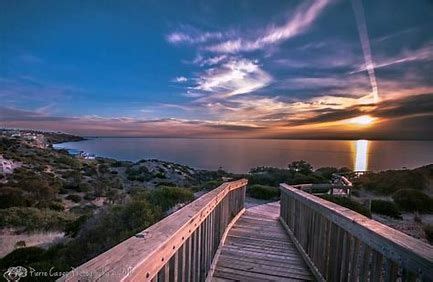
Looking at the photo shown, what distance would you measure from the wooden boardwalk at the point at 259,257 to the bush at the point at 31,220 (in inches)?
351

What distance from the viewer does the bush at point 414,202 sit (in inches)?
Result: 487

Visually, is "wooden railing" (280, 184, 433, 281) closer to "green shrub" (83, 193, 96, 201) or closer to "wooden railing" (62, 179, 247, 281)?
"wooden railing" (62, 179, 247, 281)

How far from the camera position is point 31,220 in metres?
12.4

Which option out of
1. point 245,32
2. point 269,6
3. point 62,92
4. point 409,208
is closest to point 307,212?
point 269,6

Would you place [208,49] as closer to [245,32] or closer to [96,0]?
[245,32]

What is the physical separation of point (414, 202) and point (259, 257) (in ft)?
35.6

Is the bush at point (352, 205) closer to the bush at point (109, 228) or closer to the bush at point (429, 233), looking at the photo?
the bush at point (429, 233)

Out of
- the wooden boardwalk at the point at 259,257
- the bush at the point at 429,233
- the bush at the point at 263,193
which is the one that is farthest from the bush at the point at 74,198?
the bush at the point at 429,233

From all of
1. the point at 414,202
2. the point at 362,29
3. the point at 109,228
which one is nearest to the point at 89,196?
the point at 109,228

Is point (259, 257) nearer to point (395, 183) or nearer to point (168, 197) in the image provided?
point (168, 197)

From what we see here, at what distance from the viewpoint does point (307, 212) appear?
189 inches

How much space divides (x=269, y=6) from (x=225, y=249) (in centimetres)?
584

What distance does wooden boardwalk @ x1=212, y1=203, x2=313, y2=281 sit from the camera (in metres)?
4.01

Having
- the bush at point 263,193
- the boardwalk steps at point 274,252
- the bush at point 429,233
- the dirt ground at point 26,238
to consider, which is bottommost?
the dirt ground at point 26,238
